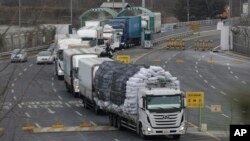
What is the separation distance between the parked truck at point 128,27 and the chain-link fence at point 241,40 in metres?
Answer: 12.7

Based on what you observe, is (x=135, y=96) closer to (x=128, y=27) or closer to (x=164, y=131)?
(x=164, y=131)

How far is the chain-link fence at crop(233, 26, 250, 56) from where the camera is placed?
88.9 meters

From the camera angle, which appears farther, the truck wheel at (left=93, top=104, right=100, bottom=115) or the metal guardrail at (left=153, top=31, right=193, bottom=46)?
the metal guardrail at (left=153, top=31, right=193, bottom=46)

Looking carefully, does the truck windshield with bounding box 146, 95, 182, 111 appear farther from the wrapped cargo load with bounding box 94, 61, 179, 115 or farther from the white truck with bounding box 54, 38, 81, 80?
the white truck with bounding box 54, 38, 81, 80

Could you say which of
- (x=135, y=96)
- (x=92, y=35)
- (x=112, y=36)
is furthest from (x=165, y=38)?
(x=135, y=96)

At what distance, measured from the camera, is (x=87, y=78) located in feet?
146

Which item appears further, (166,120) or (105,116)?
(105,116)

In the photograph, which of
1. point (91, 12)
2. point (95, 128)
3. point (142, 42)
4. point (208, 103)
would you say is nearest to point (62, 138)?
point (95, 128)

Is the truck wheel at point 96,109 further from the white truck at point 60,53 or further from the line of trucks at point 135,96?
the white truck at point 60,53

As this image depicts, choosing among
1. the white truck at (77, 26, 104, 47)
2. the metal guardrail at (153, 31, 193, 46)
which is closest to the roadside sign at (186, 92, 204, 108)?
the white truck at (77, 26, 104, 47)

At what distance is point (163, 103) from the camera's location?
32406 millimetres

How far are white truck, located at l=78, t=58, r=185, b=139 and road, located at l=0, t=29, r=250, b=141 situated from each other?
1.12m

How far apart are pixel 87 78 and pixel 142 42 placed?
57.8m

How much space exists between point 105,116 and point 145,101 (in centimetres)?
1025
